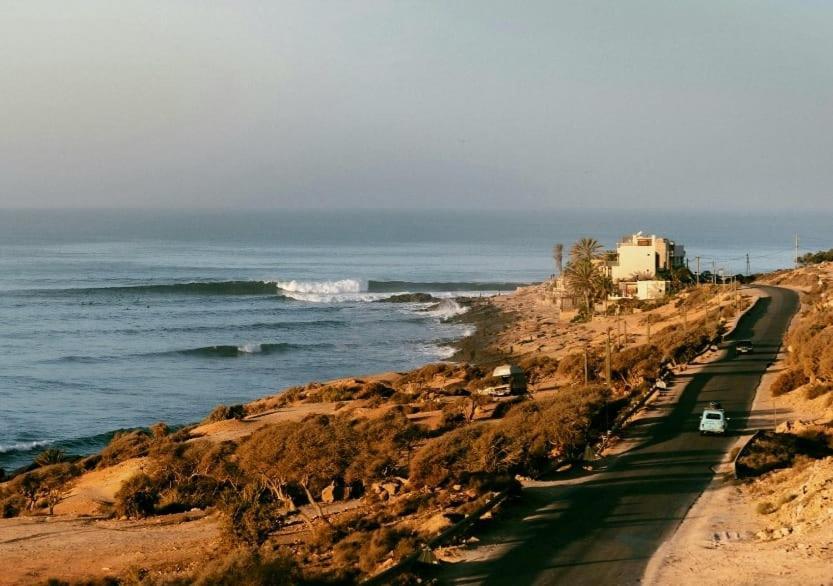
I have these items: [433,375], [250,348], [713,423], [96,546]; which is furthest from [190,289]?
[96,546]

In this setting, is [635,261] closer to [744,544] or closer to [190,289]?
[190,289]

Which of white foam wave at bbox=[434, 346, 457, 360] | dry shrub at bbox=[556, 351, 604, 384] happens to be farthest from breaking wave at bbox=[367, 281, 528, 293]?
dry shrub at bbox=[556, 351, 604, 384]

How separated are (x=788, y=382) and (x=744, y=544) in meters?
17.6

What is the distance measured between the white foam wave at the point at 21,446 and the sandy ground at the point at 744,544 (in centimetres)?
2683

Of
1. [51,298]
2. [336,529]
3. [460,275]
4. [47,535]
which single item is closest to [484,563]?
[336,529]

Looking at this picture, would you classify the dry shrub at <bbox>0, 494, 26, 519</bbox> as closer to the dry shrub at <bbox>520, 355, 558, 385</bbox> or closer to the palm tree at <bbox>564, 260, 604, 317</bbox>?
the dry shrub at <bbox>520, 355, 558, 385</bbox>

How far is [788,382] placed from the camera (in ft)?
107

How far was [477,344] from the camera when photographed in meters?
65.6

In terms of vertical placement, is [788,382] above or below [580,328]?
above

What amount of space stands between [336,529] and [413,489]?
11.9 feet

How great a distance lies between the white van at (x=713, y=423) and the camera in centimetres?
2630

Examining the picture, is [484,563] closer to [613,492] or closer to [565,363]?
[613,492]

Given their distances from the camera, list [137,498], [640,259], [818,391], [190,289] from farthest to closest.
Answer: [190,289]
[640,259]
[818,391]
[137,498]

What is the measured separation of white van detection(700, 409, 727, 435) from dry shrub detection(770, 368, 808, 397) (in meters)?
Answer: 6.85
